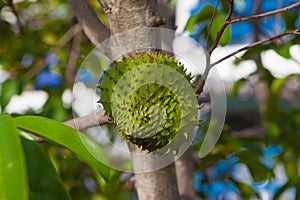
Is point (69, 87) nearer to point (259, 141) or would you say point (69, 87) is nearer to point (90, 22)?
point (259, 141)

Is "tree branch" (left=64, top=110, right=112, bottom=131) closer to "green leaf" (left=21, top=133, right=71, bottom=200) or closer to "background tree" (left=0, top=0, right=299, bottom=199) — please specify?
"background tree" (left=0, top=0, right=299, bottom=199)

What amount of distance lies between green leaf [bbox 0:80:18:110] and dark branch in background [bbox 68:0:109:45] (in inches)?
19.6

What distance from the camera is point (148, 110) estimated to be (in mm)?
494

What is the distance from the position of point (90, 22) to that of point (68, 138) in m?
0.25

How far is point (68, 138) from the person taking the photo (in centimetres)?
50

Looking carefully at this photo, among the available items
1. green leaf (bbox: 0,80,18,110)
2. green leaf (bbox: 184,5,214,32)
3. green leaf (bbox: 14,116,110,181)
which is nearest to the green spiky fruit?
green leaf (bbox: 14,116,110,181)

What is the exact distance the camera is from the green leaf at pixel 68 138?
0.49 meters

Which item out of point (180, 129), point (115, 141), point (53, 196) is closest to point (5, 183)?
point (53, 196)

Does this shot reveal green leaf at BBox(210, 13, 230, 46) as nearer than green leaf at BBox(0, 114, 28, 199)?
No

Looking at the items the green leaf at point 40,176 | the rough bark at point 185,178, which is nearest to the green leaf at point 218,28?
the rough bark at point 185,178

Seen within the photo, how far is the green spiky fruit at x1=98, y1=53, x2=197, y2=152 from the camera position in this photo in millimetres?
496

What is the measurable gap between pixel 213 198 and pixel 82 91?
110cm

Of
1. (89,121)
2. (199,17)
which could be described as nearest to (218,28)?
(199,17)

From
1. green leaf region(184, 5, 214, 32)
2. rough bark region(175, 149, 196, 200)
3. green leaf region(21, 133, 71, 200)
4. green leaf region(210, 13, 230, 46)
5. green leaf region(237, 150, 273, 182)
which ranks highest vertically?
green leaf region(184, 5, 214, 32)
